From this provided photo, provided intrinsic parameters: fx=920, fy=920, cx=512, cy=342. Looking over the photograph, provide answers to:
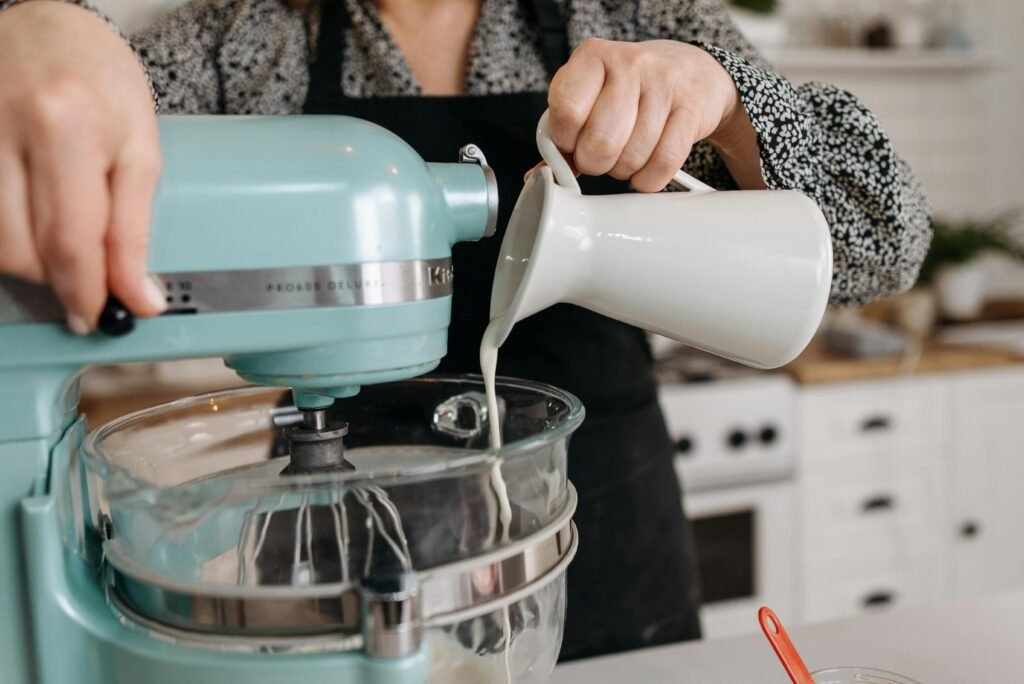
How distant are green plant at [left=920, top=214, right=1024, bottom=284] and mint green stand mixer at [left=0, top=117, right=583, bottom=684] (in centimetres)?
193

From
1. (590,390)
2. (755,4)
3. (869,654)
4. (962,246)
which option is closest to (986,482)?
(962,246)

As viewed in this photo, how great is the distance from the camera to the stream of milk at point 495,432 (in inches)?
16.8

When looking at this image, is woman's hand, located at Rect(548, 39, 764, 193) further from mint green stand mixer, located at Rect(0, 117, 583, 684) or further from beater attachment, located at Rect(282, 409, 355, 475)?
beater attachment, located at Rect(282, 409, 355, 475)

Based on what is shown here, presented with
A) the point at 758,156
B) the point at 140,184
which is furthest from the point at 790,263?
the point at 140,184

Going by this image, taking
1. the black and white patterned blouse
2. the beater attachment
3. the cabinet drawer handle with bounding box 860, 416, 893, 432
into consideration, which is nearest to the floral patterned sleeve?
the black and white patterned blouse

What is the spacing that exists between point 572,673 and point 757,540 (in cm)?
131

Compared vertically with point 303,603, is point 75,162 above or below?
above

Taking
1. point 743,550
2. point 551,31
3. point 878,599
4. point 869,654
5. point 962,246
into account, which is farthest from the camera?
point 962,246

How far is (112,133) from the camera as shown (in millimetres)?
369

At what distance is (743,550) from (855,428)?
341 millimetres

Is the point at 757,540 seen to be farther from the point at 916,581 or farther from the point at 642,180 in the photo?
the point at 642,180

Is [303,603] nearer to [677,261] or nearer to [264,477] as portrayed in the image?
[264,477]

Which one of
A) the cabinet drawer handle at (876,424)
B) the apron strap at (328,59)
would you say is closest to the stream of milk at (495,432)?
the apron strap at (328,59)

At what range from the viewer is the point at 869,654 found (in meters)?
0.65
